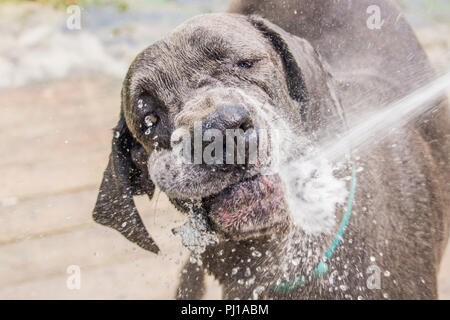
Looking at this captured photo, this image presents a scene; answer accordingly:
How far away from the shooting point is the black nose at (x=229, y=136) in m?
1.82

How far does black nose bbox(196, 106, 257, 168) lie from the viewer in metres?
1.82

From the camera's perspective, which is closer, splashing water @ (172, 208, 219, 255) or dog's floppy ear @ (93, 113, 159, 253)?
splashing water @ (172, 208, 219, 255)

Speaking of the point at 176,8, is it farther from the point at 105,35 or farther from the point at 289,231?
the point at 289,231

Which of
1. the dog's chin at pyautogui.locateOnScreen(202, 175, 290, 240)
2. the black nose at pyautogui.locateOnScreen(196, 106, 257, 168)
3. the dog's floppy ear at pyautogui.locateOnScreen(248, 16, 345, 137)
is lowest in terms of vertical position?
the dog's chin at pyautogui.locateOnScreen(202, 175, 290, 240)

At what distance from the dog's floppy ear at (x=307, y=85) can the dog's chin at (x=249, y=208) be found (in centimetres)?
54

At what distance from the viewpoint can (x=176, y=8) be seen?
5477 mm

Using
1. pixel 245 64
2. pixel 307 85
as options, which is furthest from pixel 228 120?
pixel 307 85

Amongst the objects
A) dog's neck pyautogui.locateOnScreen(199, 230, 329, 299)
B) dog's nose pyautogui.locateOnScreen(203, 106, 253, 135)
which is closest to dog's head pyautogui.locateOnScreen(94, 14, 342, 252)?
dog's nose pyautogui.locateOnScreen(203, 106, 253, 135)

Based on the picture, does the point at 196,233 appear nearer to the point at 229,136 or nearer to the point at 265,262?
the point at 265,262

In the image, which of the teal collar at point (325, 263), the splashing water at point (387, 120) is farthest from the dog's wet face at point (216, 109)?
the teal collar at point (325, 263)

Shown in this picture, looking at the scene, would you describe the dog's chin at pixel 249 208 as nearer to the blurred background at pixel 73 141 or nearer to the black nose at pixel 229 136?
the black nose at pixel 229 136

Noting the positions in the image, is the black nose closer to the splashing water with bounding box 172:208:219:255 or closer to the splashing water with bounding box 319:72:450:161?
the splashing water with bounding box 172:208:219:255

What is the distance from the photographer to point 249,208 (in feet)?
6.30
